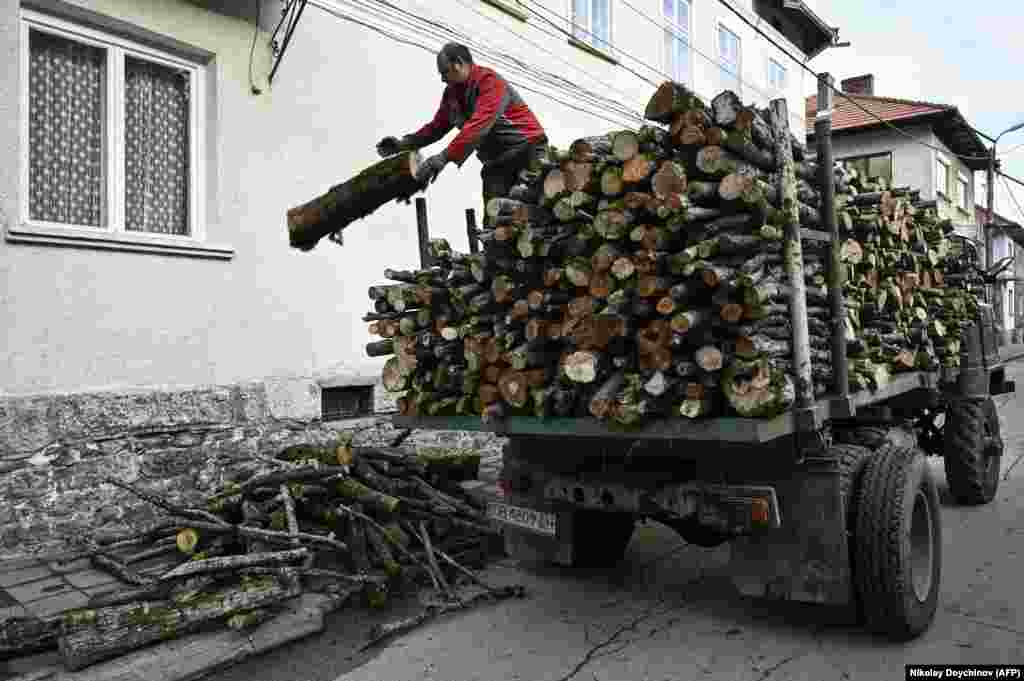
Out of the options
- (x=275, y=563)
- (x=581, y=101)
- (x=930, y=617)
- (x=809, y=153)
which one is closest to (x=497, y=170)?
(x=809, y=153)

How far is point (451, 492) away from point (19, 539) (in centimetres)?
279

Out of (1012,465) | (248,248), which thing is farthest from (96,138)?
(1012,465)

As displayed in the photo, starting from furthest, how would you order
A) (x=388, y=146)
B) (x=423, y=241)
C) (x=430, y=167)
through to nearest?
(x=388, y=146)
(x=423, y=241)
(x=430, y=167)

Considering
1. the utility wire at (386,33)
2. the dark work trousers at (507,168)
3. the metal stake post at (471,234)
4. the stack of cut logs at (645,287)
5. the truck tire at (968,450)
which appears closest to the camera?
the stack of cut logs at (645,287)

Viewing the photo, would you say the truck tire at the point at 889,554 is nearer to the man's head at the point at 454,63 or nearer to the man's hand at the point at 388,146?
the man's head at the point at 454,63

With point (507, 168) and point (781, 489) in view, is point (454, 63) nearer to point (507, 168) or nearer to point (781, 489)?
point (507, 168)

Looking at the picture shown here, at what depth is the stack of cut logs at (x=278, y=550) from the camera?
3.69m

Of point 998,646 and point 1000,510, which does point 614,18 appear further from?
point 998,646

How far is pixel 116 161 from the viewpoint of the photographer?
5.82 meters

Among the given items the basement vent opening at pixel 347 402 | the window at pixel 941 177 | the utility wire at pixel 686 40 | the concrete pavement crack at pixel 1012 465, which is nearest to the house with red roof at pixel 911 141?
the window at pixel 941 177

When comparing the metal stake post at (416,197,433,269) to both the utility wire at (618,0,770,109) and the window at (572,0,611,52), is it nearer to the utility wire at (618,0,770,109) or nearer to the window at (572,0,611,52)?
the window at (572,0,611,52)

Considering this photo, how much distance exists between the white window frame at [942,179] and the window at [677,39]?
15.6m

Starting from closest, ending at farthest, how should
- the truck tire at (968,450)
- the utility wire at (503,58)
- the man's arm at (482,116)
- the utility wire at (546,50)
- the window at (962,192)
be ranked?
the man's arm at (482,116)
the truck tire at (968,450)
the utility wire at (503,58)
the utility wire at (546,50)
the window at (962,192)

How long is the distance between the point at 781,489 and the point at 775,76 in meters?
16.2
